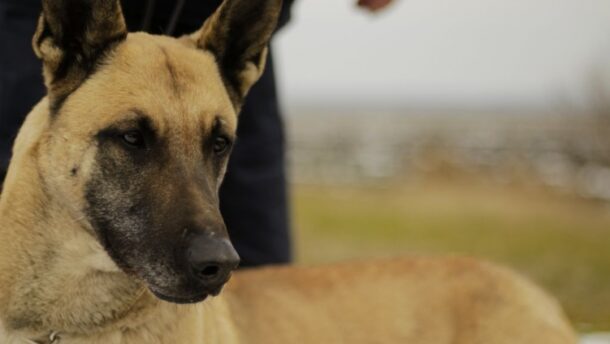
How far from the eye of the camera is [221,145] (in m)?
3.30

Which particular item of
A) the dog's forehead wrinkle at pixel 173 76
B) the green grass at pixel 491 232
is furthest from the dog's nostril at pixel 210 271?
the green grass at pixel 491 232

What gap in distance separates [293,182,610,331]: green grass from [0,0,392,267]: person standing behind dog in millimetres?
3222

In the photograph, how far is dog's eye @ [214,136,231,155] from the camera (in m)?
3.27

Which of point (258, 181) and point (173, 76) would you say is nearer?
point (173, 76)

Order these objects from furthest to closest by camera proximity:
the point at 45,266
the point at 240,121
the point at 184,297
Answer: the point at 240,121, the point at 45,266, the point at 184,297

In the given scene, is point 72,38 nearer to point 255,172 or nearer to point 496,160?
point 255,172

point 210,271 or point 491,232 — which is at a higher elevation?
point 210,271

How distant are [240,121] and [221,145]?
1358 millimetres

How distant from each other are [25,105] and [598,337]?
4.15 m

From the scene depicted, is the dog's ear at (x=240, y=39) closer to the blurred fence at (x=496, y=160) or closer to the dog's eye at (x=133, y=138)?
the dog's eye at (x=133, y=138)

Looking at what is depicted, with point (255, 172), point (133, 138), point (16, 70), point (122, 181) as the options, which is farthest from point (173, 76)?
point (255, 172)

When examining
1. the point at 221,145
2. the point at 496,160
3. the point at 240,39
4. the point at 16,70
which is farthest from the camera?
the point at 496,160

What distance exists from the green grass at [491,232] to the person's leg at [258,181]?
3207mm

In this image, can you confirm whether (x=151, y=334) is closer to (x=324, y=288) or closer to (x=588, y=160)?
(x=324, y=288)
